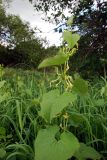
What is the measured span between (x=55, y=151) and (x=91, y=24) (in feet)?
16.9

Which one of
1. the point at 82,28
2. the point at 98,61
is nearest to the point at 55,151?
the point at 98,61

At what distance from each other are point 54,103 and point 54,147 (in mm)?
177

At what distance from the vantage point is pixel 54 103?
5.56ft

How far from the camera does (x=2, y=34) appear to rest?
25.3 meters

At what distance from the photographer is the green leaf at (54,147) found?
5.51ft

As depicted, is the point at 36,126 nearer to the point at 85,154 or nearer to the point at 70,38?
the point at 85,154

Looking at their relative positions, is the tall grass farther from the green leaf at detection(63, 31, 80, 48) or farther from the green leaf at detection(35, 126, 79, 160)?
the green leaf at detection(63, 31, 80, 48)

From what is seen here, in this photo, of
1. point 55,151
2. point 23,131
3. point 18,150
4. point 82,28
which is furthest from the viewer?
point 82,28

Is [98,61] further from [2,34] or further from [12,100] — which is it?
[2,34]

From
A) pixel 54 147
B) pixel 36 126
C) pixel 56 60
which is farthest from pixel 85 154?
pixel 36 126

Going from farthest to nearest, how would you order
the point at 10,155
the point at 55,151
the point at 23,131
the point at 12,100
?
the point at 12,100 < the point at 23,131 < the point at 10,155 < the point at 55,151

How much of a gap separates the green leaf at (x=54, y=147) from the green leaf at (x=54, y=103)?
0.28 feet

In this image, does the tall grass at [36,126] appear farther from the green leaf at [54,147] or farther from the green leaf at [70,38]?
the green leaf at [70,38]

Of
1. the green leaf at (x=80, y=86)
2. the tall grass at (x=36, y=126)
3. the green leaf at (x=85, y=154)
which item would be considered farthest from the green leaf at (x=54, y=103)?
the green leaf at (x=85, y=154)
